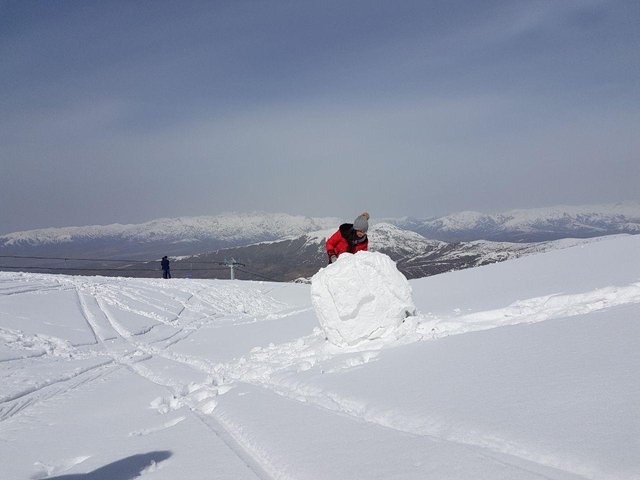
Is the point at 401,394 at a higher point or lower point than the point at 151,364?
higher

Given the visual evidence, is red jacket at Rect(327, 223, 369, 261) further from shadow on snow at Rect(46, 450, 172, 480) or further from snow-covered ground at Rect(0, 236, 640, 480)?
shadow on snow at Rect(46, 450, 172, 480)

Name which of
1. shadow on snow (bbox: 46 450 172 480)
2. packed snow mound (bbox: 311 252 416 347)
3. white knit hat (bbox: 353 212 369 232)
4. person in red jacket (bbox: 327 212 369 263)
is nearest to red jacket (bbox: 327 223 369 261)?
person in red jacket (bbox: 327 212 369 263)

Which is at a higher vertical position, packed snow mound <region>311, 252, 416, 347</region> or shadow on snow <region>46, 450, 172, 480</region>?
packed snow mound <region>311, 252, 416, 347</region>

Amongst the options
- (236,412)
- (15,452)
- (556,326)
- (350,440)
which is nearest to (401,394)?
(350,440)

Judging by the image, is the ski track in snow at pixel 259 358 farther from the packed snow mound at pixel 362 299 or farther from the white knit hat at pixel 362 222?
the white knit hat at pixel 362 222

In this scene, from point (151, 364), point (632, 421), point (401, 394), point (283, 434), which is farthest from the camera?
point (151, 364)

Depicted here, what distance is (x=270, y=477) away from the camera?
379 centimetres

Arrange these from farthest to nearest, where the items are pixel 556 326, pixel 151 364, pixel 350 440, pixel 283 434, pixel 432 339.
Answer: pixel 151 364, pixel 432 339, pixel 556 326, pixel 283 434, pixel 350 440

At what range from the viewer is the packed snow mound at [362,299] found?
8430 mm

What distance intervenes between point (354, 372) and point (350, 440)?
235 centimetres

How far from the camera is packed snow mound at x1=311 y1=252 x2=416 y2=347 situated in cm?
843

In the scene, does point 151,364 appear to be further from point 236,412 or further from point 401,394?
point 401,394

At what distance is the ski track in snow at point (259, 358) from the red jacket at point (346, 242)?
1803mm

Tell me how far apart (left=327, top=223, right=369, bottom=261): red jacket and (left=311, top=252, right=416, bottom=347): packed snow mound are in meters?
0.59
